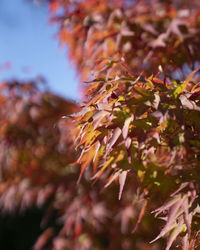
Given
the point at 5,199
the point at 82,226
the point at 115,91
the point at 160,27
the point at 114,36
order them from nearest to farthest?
the point at 115,91 → the point at 114,36 → the point at 160,27 → the point at 82,226 → the point at 5,199

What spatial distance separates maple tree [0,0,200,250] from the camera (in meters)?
0.78

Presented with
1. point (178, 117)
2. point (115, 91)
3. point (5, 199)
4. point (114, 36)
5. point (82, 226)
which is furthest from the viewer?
Result: point (5, 199)


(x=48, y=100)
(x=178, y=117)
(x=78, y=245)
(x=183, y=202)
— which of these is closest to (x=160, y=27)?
(x=178, y=117)

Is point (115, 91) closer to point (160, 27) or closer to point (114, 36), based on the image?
point (114, 36)

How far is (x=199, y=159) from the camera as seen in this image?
81 centimetres

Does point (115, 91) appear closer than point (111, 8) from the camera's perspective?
Yes

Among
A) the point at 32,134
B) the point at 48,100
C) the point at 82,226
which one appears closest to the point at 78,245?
the point at 82,226

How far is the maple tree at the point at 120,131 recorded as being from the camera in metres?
0.78

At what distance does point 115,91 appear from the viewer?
34.3 inches

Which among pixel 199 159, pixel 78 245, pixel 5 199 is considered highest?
pixel 5 199

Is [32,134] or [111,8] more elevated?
[111,8]

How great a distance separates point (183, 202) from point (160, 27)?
46.1 inches

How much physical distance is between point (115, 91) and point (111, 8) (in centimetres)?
98

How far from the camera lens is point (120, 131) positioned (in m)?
0.79
